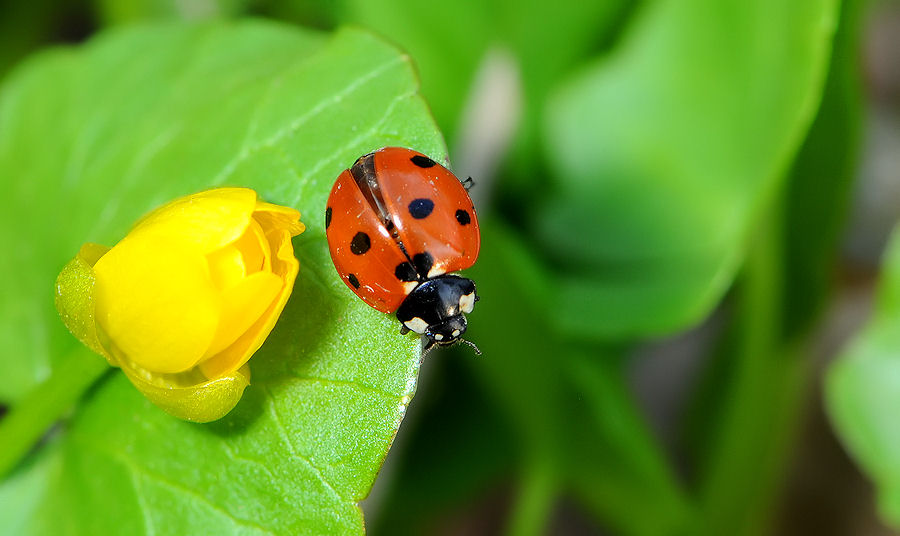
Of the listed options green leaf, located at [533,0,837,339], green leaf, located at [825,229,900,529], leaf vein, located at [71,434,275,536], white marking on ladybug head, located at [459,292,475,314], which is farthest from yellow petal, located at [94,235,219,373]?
green leaf, located at [825,229,900,529]

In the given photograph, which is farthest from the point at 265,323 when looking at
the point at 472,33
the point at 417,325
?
the point at 472,33

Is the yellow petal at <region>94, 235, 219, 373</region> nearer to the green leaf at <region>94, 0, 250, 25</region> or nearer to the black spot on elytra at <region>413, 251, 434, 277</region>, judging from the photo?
the black spot on elytra at <region>413, 251, 434, 277</region>

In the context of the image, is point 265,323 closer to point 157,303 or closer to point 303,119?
point 157,303

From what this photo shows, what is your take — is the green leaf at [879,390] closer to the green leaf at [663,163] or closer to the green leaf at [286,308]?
the green leaf at [663,163]

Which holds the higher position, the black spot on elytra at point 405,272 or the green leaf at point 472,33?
the black spot on elytra at point 405,272

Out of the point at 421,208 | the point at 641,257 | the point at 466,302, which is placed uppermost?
the point at 421,208

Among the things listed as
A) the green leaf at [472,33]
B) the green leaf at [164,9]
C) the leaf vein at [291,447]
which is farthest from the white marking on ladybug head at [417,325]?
the green leaf at [164,9]
